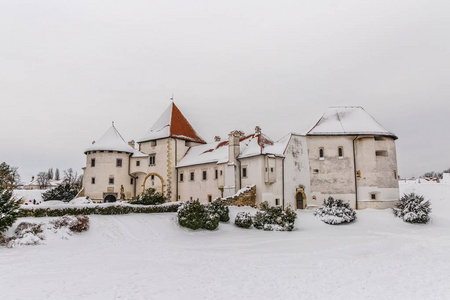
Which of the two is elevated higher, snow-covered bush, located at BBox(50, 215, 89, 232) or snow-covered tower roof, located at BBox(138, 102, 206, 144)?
snow-covered tower roof, located at BBox(138, 102, 206, 144)

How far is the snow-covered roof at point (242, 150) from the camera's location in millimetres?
32531

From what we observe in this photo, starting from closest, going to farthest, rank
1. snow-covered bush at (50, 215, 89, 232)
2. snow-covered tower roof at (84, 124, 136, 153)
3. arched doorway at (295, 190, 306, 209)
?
snow-covered bush at (50, 215, 89, 232), arched doorway at (295, 190, 306, 209), snow-covered tower roof at (84, 124, 136, 153)

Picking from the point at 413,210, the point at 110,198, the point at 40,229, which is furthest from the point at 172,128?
the point at 413,210

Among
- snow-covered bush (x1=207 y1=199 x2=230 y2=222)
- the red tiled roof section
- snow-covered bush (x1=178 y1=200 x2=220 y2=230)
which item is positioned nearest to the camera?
snow-covered bush (x1=178 y1=200 x2=220 y2=230)

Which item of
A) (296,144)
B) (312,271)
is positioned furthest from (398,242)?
(296,144)

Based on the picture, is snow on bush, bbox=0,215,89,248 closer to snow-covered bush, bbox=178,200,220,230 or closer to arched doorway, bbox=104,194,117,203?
snow-covered bush, bbox=178,200,220,230

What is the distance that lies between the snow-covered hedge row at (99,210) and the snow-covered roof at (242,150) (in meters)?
9.94

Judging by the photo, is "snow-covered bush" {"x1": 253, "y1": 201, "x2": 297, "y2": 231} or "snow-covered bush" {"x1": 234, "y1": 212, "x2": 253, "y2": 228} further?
"snow-covered bush" {"x1": 234, "y1": 212, "x2": 253, "y2": 228}

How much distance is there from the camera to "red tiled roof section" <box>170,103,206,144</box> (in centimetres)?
4288

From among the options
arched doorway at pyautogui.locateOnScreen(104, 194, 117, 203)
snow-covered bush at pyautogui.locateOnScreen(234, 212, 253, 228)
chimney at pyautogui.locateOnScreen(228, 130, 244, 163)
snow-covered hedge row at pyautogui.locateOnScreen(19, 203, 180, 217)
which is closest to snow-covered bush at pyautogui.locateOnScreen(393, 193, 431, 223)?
snow-covered bush at pyautogui.locateOnScreen(234, 212, 253, 228)

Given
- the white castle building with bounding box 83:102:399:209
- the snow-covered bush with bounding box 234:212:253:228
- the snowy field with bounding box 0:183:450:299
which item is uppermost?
the white castle building with bounding box 83:102:399:209

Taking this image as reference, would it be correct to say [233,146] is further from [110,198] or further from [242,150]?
[110,198]

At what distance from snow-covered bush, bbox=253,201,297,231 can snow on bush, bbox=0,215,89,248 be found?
11644 mm

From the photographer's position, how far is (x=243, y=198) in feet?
101
